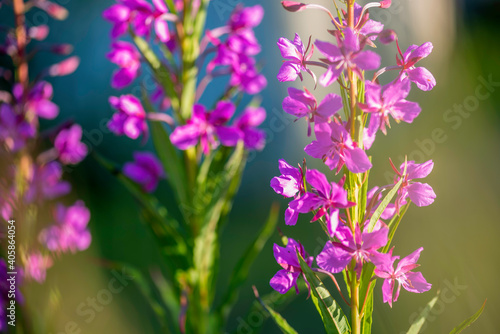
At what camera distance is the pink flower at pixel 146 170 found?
5.29 feet

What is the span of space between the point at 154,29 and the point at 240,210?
2621 mm

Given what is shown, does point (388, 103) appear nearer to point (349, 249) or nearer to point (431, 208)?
point (349, 249)

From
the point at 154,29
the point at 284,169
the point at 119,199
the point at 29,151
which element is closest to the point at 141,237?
the point at 119,199

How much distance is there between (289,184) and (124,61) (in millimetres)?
1019

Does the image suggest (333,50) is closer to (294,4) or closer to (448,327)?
(294,4)

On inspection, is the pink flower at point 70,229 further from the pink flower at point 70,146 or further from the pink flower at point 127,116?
the pink flower at point 127,116

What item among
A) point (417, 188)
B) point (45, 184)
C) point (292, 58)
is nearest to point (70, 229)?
point (45, 184)

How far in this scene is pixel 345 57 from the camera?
28.9 inches

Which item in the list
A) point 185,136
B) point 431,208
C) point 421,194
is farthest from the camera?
point 431,208

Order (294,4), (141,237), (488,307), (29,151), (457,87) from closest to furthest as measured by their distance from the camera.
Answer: (294,4) → (29,151) → (488,307) → (457,87) → (141,237)

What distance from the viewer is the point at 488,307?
2.07 metres

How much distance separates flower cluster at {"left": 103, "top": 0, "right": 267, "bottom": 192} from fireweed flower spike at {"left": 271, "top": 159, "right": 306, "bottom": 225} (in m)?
0.62

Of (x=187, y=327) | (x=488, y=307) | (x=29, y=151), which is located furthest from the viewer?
(x=488, y=307)

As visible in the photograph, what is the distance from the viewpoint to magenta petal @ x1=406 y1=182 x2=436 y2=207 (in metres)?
0.82
